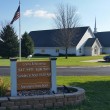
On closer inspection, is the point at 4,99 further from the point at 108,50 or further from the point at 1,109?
the point at 108,50

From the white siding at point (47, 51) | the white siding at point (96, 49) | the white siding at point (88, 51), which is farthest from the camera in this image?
the white siding at point (47, 51)

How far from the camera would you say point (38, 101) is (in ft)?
27.2

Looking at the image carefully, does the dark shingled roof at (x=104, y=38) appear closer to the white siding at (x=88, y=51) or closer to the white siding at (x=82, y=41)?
the white siding at (x=82, y=41)

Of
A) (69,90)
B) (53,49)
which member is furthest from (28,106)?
(53,49)

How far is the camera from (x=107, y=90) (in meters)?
11.6

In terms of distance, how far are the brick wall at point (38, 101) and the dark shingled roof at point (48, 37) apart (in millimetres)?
58610

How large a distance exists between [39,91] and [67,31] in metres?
48.3

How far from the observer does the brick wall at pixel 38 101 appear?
8070 mm

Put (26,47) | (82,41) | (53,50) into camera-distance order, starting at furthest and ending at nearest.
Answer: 1. (53,50)
2. (82,41)
3. (26,47)

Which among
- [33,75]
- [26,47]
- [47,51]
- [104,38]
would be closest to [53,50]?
[47,51]

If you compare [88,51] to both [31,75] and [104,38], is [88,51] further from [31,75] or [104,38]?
[31,75]

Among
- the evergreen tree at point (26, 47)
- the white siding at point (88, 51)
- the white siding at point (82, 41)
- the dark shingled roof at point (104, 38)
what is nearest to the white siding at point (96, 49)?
the white siding at point (88, 51)

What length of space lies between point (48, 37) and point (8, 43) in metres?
20.0

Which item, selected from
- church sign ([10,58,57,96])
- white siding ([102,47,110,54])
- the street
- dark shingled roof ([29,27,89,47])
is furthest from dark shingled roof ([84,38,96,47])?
church sign ([10,58,57,96])
